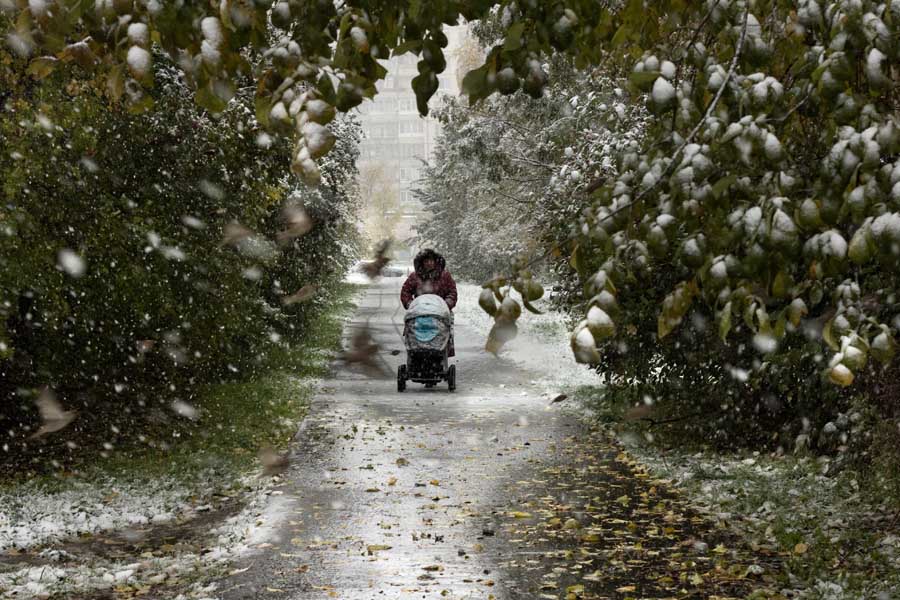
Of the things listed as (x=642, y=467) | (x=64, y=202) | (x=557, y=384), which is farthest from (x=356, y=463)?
(x=557, y=384)

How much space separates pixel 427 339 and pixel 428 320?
10.6 inches

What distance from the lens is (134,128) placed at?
10672 millimetres

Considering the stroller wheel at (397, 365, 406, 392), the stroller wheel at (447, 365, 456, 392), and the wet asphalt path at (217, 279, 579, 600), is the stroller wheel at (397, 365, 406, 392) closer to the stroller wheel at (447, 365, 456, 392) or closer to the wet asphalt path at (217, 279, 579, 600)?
the wet asphalt path at (217, 279, 579, 600)

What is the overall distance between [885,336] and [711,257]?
554 mm

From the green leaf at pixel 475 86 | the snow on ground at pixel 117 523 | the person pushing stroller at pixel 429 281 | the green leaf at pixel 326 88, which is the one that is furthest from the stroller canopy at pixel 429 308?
the green leaf at pixel 326 88

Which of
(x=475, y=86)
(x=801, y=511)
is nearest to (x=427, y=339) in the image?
(x=801, y=511)

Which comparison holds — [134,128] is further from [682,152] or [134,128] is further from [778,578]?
[682,152]

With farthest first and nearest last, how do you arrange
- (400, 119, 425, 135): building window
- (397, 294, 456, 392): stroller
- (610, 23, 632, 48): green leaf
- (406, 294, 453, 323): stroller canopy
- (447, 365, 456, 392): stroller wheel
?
(400, 119, 425, 135): building window < (447, 365, 456, 392): stroller wheel < (397, 294, 456, 392): stroller < (406, 294, 453, 323): stroller canopy < (610, 23, 632, 48): green leaf

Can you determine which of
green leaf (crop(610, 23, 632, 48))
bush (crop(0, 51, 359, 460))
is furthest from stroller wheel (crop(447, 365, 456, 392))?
green leaf (crop(610, 23, 632, 48))

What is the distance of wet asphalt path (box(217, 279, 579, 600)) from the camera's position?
639 cm

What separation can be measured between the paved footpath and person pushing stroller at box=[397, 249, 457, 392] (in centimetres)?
216

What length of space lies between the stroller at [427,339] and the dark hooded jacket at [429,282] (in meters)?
0.22

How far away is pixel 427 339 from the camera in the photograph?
15508 millimetres

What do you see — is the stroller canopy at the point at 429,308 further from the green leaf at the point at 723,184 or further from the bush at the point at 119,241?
the green leaf at the point at 723,184
